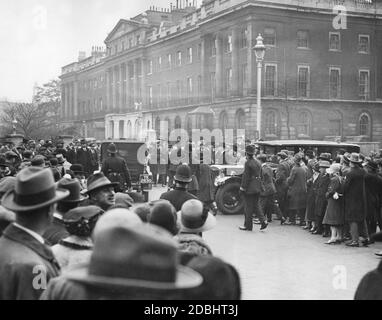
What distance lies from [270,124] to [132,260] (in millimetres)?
43060

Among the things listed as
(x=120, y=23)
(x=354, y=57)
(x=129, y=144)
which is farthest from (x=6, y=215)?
(x=120, y=23)

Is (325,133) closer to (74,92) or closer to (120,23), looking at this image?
(120,23)

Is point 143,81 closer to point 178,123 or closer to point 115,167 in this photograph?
point 178,123

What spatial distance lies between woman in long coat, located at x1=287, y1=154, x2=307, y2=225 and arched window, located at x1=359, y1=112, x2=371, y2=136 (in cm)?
3693

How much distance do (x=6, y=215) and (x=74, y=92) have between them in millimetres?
89855

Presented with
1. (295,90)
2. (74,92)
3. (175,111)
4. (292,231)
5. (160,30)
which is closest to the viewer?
(292,231)

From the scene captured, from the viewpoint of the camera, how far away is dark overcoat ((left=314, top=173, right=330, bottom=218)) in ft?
41.6

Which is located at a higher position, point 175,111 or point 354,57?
point 354,57

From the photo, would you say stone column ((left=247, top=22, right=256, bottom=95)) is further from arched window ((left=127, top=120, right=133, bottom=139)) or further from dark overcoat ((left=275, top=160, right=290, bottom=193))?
dark overcoat ((left=275, top=160, right=290, bottom=193))

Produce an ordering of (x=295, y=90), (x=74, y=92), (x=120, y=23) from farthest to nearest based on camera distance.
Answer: (x=74, y=92) → (x=120, y=23) → (x=295, y=90)

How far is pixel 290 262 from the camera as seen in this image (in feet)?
32.1

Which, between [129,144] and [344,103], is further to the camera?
[344,103]

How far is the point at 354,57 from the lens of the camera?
48.5m

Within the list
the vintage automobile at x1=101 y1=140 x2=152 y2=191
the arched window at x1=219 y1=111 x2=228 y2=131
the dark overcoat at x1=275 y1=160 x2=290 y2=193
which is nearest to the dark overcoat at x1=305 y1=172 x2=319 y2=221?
the dark overcoat at x1=275 y1=160 x2=290 y2=193
